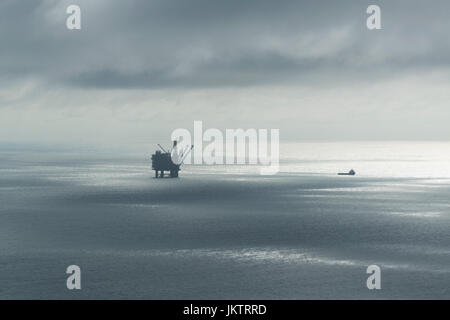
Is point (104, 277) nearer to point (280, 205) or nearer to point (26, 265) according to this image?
point (26, 265)

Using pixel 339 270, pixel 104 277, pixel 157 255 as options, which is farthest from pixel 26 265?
pixel 339 270

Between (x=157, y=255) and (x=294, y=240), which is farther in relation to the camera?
(x=294, y=240)

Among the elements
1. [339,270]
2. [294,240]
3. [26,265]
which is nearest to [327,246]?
[294,240]

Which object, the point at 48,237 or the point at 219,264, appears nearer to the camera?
the point at 219,264
